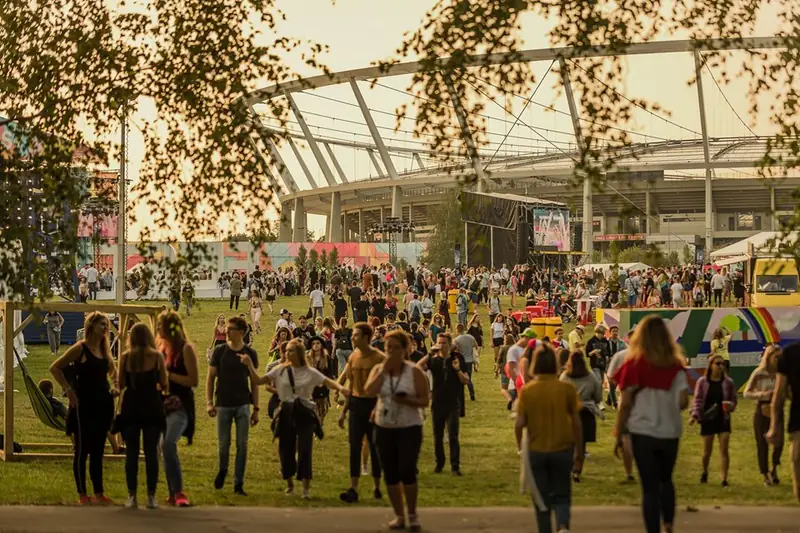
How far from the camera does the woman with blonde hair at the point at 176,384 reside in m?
9.52

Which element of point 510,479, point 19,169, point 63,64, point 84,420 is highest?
point 63,64

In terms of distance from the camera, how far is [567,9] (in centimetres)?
915

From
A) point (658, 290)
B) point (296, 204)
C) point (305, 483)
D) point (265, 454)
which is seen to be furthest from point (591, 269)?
point (296, 204)

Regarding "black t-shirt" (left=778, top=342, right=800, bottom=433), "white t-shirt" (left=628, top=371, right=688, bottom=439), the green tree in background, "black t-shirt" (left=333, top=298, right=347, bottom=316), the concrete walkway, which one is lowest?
the concrete walkway

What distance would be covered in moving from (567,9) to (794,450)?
354 cm

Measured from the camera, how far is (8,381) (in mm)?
13094

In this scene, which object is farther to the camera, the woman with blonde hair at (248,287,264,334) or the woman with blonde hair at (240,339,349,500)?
the woman with blonde hair at (248,287,264,334)

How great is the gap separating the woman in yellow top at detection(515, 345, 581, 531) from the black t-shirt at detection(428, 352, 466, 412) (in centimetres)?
519

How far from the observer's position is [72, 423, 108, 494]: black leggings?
375 inches

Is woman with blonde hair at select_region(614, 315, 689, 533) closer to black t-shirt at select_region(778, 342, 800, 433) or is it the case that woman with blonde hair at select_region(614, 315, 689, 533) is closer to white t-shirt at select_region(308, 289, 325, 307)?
black t-shirt at select_region(778, 342, 800, 433)

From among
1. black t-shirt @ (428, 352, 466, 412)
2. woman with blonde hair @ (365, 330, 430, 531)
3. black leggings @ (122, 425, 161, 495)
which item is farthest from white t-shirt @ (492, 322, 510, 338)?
woman with blonde hair @ (365, 330, 430, 531)

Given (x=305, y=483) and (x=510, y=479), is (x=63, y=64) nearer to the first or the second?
(x=305, y=483)

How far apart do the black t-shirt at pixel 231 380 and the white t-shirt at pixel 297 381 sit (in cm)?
36

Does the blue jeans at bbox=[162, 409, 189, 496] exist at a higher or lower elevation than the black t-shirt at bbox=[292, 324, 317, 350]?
lower
